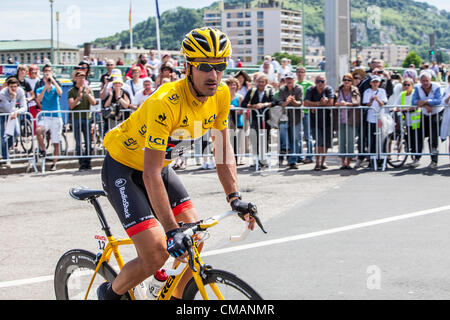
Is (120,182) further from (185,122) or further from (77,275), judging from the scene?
(77,275)

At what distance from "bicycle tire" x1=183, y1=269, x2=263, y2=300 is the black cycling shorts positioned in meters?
0.59

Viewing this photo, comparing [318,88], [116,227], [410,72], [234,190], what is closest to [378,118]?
[318,88]

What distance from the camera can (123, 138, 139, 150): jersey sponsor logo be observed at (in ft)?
14.1

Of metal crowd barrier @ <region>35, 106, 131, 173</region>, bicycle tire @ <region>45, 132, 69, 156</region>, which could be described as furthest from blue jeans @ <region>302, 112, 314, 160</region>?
bicycle tire @ <region>45, 132, 69, 156</region>

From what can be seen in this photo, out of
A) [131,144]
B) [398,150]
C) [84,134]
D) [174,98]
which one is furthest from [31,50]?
[174,98]

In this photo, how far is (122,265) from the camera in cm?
440

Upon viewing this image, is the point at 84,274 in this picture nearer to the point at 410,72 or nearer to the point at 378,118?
the point at 378,118

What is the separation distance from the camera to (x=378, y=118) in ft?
43.5

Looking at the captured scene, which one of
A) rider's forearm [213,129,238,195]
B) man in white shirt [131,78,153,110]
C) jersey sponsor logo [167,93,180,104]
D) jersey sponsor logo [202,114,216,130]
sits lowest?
rider's forearm [213,129,238,195]

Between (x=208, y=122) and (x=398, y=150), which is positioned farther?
(x=398, y=150)

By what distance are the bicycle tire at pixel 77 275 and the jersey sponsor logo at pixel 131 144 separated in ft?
2.72

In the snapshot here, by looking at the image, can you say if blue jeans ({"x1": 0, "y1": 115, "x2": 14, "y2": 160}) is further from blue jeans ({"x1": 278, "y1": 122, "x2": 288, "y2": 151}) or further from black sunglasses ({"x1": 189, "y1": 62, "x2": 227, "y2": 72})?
black sunglasses ({"x1": 189, "y1": 62, "x2": 227, "y2": 72})

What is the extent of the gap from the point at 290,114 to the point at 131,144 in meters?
9.68
